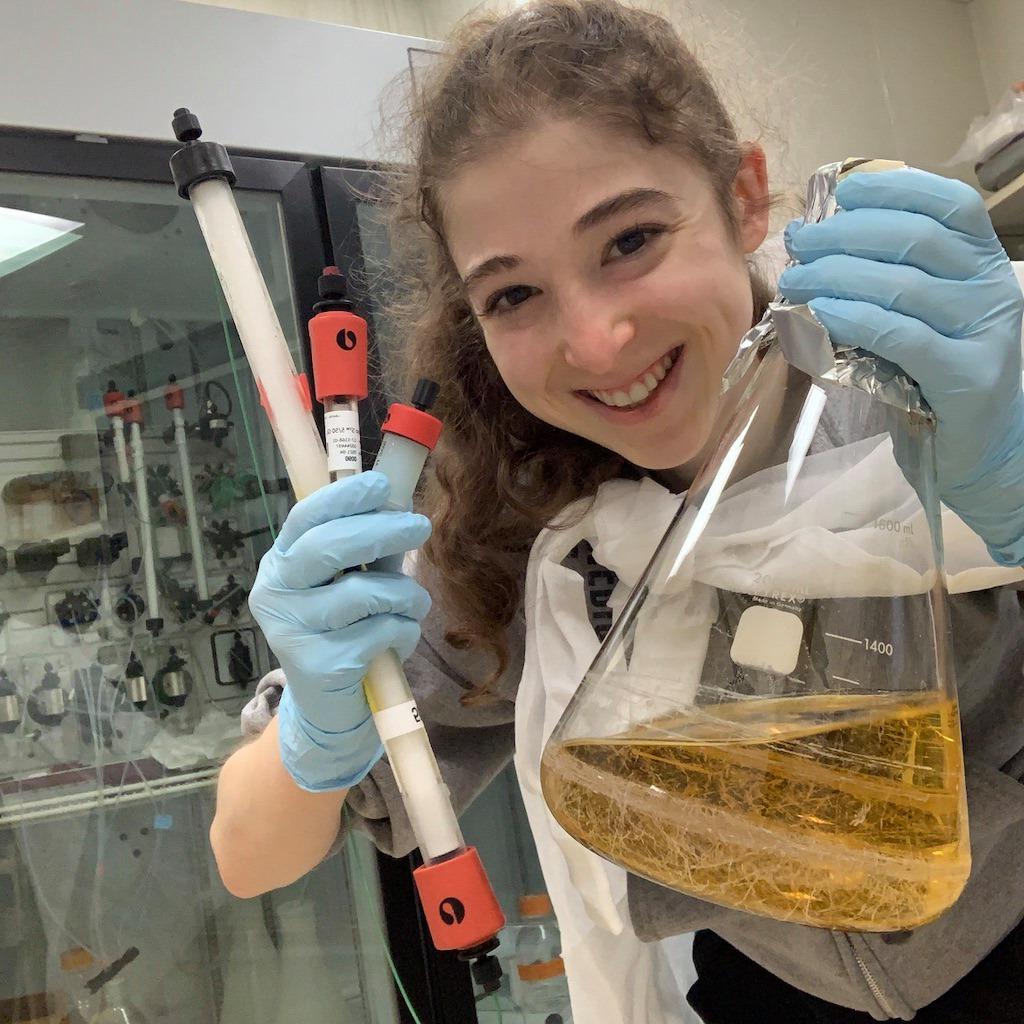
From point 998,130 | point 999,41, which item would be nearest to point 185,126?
point 998,130

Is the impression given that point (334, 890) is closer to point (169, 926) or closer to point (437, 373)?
point (169, 926)

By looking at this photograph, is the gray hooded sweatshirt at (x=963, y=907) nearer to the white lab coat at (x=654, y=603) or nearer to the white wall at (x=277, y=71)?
the white lab coat at (x=654, y=603)

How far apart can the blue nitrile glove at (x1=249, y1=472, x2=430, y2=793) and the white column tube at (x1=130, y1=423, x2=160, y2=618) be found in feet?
2.58

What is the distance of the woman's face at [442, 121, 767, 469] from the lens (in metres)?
0.70

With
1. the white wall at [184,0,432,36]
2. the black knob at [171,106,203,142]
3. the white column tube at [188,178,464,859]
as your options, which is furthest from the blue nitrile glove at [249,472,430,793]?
the white wall at [184,0,432,36]

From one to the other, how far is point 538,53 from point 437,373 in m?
0.34

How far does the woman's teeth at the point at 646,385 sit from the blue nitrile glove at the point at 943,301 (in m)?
0.18

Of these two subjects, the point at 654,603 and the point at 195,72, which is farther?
the point at 195,72

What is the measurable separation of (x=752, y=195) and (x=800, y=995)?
0.69 meters

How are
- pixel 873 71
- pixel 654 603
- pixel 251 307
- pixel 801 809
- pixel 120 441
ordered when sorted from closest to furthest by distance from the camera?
pixel 801 809 < pixel 654 603 < pixel 251 307 < pixel 120 441 < pixel 873 71

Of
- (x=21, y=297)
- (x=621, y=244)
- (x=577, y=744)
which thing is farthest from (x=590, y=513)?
(x=21, y=297)

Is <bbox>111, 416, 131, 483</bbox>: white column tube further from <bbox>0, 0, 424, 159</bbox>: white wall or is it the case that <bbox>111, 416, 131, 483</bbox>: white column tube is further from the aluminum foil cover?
the aluminum foil cover

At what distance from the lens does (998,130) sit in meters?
1.81

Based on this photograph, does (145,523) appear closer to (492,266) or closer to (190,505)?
(190,505)
